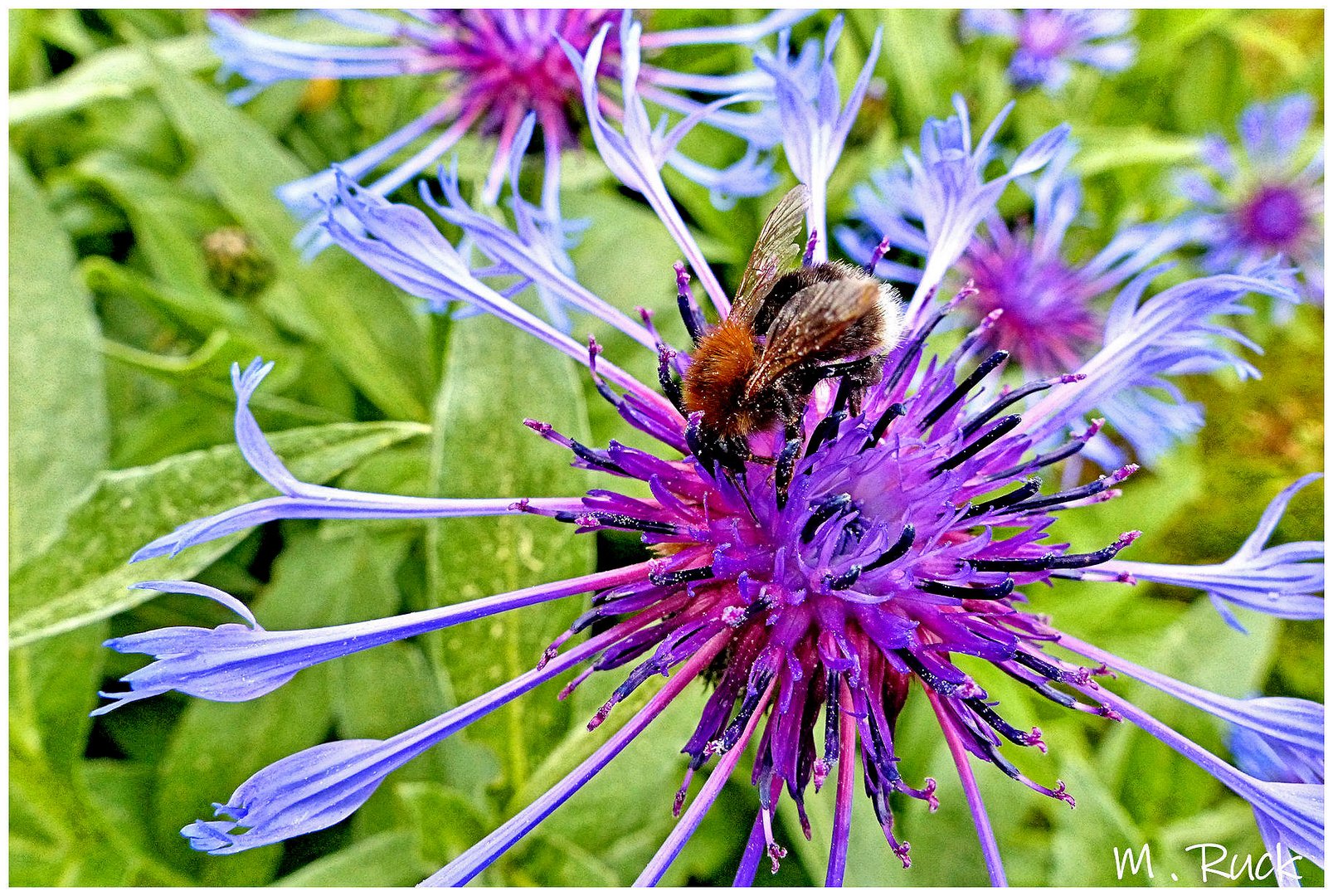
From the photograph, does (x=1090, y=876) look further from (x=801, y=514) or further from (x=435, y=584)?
(x=435, y=584)

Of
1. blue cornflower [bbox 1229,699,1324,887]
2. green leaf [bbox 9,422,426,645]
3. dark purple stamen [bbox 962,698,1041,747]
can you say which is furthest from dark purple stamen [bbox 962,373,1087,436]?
green leaf [bbox 9,422,426,645]

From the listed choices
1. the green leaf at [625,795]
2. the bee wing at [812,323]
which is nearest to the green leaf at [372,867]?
the green leaf at [625,795]

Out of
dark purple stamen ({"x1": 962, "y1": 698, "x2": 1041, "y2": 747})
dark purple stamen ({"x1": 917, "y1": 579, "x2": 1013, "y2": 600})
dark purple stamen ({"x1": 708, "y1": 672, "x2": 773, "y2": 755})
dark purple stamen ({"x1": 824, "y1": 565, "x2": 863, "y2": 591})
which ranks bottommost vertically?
dark purple stamen ({"x1": 962, "y1": 698, "x2": 1041, "y2": 747})

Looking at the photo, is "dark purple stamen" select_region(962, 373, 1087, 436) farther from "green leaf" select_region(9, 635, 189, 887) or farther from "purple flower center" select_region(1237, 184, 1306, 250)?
"purple flower center" select_region(1237, 184, 1306, 250)

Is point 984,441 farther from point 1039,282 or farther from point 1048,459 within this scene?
point 1039,282

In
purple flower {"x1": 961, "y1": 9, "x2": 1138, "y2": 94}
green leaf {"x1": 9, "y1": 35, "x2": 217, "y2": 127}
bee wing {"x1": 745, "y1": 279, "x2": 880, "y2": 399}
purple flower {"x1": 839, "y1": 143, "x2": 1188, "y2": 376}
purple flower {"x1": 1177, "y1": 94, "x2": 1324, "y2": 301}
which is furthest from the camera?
purple flower {"x1": 1177, "y1": 94, "x2": 1324, "y2": 301}

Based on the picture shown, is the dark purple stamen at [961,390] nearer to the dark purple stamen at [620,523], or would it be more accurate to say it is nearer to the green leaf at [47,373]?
the dark purple stamen at [620,523]

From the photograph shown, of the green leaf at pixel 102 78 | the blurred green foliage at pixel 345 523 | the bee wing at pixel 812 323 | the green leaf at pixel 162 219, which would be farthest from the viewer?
the green leaf at pixel 162 219

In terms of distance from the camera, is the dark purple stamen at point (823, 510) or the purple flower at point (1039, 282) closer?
the dark purple stamen at point (823, 510)
